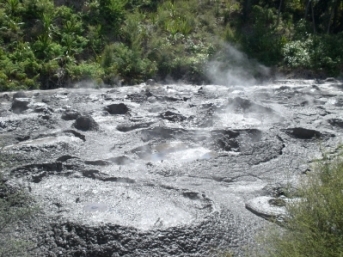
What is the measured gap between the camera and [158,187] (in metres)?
8.51

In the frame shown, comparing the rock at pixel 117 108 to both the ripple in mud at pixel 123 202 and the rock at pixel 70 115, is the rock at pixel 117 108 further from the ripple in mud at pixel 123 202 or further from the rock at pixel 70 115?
the ripple in mud at pixel 123 202

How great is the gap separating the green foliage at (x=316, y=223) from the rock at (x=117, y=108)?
839 cm

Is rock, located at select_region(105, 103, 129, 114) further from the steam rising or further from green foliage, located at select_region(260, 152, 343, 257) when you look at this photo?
green foliage, located at select_region(260, 152, 343, 257)

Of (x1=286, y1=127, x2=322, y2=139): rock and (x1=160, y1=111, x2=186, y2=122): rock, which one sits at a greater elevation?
(x1=286, y1=127, x2=322, y2=139): rock

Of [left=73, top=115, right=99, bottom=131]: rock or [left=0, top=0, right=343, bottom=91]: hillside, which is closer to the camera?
[left=73, top=115, right=99, bottom=131]: rock

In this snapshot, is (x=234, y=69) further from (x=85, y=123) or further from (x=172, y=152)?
(x=172, y=152)

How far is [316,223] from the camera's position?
4902mm

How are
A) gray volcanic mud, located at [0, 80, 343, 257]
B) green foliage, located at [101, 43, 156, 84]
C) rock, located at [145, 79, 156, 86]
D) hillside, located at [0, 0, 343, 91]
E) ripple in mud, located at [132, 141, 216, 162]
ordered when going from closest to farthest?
gray volcanic mud, located at [0, 80, 343, 257] < ripple in mud, located at [132, 141, 216, 162] < rock, located at [145, 79, 156, 86] < hillside, located at [0, 0, 343, 91] < green foliage, located at [101, 43, 156, 84]

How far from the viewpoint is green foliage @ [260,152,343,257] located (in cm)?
469

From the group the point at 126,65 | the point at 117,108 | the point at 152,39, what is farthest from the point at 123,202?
the point at 152,39

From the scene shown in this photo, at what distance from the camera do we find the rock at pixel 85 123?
455 inches

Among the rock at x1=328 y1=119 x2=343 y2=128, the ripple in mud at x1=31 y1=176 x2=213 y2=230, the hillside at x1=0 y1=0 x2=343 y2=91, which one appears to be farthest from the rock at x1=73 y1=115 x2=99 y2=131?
the hillside at x1=0 y1=0 x2=343 y2=91

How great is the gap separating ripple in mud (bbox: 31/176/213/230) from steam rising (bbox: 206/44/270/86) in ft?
34.1

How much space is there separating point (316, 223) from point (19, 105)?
32.9ft
